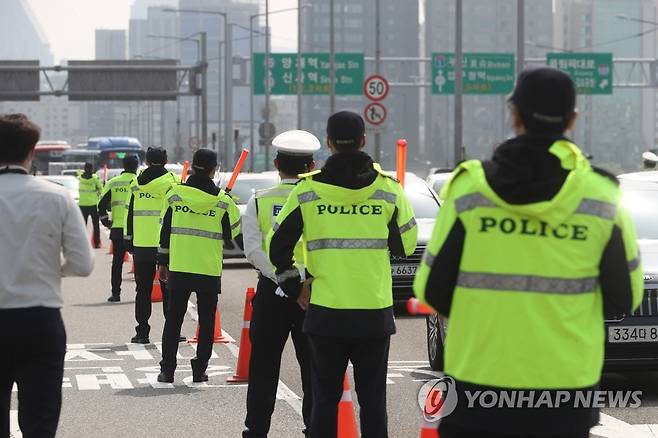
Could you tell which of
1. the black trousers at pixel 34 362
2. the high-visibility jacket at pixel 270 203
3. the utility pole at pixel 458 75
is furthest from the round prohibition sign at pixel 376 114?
the black trousers at pixel 34 362

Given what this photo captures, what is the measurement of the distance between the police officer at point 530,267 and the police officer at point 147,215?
1093 centimetres

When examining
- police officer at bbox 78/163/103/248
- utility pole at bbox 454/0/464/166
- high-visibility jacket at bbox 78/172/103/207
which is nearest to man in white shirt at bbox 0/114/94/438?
police officer at bbox 78/163/103/248

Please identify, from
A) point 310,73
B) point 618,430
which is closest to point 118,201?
point 618,430

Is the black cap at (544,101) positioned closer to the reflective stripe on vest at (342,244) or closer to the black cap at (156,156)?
the reflective stripe on vest at (342,244)

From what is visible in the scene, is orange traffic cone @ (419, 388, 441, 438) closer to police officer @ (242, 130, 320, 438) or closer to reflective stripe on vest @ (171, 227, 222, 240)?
police officer @ (242, 130, 320, 438)

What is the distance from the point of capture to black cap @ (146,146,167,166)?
15812 mm

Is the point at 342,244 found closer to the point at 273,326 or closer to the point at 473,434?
the point at 273,326

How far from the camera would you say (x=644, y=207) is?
43.3 ft

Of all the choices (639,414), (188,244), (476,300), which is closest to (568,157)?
(476,300)

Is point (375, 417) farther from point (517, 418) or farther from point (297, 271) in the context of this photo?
point (517, 418)

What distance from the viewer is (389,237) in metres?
7.49

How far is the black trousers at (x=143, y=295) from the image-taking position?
604 inches

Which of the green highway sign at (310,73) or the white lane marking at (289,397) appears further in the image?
the green highway sign at (310,73)

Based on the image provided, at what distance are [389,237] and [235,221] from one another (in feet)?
16.3
